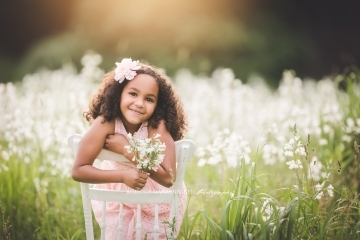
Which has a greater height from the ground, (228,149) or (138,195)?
(228,149)

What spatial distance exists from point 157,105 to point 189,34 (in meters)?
7.91

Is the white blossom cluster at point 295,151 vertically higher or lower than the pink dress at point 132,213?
higher

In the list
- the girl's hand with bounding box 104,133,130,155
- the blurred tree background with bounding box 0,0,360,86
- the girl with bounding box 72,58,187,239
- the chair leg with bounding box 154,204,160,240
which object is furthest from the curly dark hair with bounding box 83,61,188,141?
the blurred tree background with bounding box 0,0,360,86

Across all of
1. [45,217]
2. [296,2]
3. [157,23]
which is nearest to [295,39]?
[296,2]

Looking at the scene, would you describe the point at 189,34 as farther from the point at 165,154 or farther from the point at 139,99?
the point at 165,154

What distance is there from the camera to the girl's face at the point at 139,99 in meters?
3.02

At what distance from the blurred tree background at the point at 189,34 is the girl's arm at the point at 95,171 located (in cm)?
630

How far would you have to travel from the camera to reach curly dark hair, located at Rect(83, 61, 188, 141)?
3.11 m

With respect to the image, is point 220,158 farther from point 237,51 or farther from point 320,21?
point 237,51

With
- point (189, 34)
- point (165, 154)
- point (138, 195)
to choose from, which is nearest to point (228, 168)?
point (165, 154)

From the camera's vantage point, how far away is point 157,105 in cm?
322

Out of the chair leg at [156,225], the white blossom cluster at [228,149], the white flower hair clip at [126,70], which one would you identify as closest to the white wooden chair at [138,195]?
the chair leg at [156,225]

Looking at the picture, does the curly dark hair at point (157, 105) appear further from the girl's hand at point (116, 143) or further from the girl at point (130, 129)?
the girl's hand at point (116, 143)

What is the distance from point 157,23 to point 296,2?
2.78 meters
